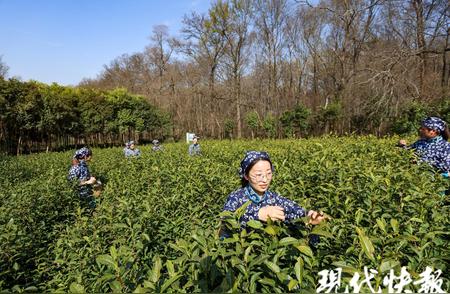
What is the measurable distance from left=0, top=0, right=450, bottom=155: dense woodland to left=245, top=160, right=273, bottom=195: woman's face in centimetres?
1711

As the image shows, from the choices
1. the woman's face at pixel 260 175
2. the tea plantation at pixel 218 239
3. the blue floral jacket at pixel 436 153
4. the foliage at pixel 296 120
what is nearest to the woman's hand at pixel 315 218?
the tea plantation at pixel 218 239

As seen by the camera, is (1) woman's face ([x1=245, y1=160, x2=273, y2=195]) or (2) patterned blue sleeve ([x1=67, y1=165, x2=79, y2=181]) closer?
(1) woman's face ([x1=245, y1=160, x2=273, y2=195])

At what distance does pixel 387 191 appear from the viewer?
2.86 metres

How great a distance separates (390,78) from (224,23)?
2993 cm

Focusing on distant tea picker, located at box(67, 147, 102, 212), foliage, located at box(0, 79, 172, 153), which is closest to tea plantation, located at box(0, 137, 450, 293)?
distant tea picker, located at box(67, 147, 102, 212)

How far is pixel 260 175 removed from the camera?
8.75ft

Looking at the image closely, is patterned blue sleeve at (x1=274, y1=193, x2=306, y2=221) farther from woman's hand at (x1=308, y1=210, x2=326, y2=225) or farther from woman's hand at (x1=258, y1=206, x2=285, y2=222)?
woman's hand at (x1=308, y1=210, x2=326, y2=225)

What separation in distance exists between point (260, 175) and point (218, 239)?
0.90m

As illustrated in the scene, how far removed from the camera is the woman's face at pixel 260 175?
2.67 m

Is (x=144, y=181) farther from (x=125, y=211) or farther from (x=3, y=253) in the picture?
(x=3, y=253)

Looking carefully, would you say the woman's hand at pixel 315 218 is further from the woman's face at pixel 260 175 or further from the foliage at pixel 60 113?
the foliage at pixel 60 113

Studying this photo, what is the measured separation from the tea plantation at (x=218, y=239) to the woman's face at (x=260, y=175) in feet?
1.56

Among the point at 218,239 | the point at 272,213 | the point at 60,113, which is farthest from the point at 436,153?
the point at 60,113

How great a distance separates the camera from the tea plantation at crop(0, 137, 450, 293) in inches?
60.6
